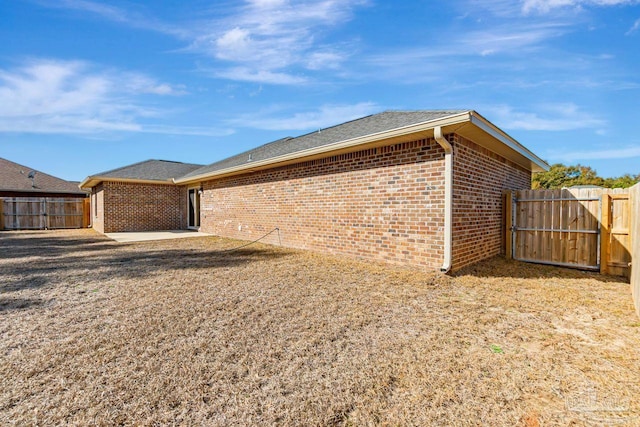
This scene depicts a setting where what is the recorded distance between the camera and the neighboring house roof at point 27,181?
19516 mm

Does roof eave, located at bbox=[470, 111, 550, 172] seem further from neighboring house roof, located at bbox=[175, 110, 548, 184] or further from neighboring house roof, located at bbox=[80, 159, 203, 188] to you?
neighboring house roof, located at bbox=[80, 159, 203, 188]

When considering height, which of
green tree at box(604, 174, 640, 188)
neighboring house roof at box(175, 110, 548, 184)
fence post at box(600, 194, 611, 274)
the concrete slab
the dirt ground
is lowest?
the dirt ground

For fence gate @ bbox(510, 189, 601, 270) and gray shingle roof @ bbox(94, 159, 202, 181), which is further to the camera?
gray shingle roof @ bbox(94, 159, 202, 181)

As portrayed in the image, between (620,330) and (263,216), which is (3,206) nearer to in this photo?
(263,216)

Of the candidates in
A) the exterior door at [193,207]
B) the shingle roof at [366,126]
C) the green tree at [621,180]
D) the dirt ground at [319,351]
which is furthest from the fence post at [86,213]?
the green tree at [621,180]

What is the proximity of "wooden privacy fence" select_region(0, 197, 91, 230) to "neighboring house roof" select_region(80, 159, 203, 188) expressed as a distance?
109 inches

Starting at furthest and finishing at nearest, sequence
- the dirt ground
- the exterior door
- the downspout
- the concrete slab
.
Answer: the exterior door, the concrete slab, the downspout, the dirt ground

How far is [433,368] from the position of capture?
2.38 m

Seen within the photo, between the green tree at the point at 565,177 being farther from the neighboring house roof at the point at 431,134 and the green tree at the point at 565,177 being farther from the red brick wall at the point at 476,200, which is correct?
the red brick wall at the point at 476,200

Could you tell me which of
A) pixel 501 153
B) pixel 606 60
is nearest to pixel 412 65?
pixel 501 153

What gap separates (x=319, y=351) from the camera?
8.75ft

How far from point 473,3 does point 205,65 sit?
7.51 metres

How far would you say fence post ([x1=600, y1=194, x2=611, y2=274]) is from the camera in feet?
19.0

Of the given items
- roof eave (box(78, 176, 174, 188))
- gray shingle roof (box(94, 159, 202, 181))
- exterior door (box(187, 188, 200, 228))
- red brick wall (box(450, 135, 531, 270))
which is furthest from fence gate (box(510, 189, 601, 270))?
gray shingle roof (box(94, 159, 202, 181))
